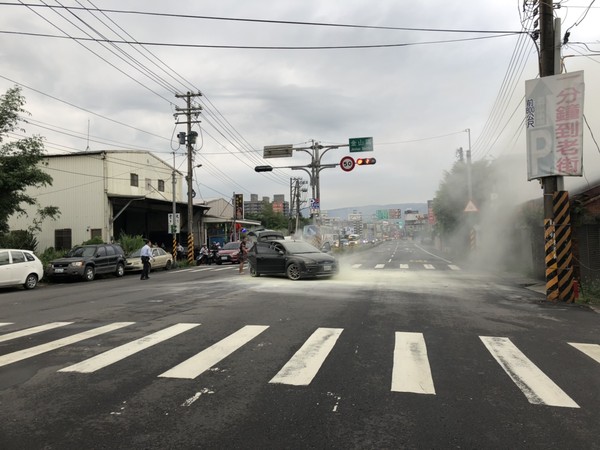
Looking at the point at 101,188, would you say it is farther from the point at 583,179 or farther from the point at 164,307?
the point at 583,179

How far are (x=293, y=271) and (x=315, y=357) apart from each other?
10158 millimetres

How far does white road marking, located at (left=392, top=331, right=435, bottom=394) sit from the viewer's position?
464cm

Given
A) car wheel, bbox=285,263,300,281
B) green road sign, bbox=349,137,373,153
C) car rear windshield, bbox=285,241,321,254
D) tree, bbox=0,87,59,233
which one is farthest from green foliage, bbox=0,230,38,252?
green road sign, bbox=349,137,373,153

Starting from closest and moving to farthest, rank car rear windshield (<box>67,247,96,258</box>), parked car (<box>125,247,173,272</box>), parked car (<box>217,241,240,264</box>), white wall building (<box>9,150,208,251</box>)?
1. car rear windshield (<box>67,247,96,258</box>)
2. parked car (<box>125,247,173,272</box>)
3. parked car (<box>217,241,240,264</box>)
4. white wall building (<box>9,150,208,251</box>)

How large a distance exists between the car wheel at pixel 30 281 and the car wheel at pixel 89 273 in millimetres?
2617

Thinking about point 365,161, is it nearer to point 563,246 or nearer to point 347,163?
point 347,163

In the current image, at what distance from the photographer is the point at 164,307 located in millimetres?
10109

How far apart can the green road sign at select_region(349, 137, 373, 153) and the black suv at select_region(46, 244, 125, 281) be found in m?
13.6

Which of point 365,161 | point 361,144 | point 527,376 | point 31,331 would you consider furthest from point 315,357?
point 361,144

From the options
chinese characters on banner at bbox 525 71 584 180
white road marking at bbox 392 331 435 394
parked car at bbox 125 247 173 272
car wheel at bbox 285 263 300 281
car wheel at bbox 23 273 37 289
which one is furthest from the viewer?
parked car at bbox 125 247 173 272

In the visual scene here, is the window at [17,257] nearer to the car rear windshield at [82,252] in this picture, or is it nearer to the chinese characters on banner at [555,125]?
the car rear windshield at [82,252]

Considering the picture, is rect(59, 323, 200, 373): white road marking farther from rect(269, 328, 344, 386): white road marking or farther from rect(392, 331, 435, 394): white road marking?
rect(392, 331, 435, 394): white road marking

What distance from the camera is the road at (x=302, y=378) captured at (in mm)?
3615

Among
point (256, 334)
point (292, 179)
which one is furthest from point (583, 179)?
point (292, 179)
